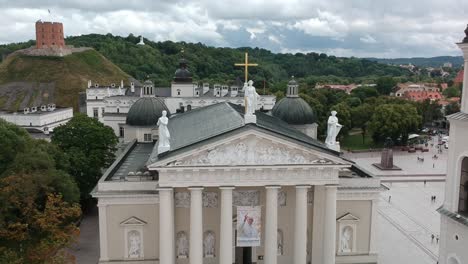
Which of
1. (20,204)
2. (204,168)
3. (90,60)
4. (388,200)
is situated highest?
(90,60)

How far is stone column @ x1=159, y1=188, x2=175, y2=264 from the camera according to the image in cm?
2476

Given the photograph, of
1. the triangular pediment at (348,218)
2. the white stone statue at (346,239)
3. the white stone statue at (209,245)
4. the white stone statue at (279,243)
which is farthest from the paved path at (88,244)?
the triangular pediment at (348,218)

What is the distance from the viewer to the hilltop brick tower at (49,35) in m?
139

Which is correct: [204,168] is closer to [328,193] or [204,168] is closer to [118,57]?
[328,193]

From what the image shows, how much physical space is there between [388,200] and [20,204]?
3287cm

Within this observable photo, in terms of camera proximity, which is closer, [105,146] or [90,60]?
[105,146]

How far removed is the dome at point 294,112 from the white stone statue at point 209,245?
1821 centimetres

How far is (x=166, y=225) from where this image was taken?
25.1 meters

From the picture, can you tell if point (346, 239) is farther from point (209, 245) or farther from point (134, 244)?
point (134, 244)

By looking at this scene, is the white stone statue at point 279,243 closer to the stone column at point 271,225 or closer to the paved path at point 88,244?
the stone column at point 271,225

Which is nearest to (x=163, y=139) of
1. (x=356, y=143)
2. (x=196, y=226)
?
(x=196, y=226)

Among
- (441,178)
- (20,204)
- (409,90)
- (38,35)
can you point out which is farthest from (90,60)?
(20,204)

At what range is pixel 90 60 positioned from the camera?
135 meters

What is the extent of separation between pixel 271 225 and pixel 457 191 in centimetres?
1093
